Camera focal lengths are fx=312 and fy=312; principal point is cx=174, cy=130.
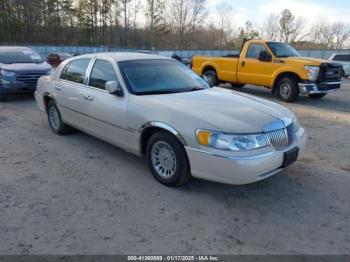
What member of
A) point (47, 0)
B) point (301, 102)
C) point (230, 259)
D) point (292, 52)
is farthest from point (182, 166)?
point (47, 0)

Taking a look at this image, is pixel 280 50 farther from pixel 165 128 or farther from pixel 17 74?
pixel 17 74

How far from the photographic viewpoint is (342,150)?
550cm

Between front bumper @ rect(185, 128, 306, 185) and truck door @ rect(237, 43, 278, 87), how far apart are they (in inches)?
286

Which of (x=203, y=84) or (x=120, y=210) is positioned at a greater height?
(x=203, y=84)

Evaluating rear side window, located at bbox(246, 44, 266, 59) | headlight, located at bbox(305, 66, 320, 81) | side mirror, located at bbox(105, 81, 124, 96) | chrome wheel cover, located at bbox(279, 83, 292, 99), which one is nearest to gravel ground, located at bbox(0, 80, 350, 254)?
side mirror, located at bbox(105, 81, 124, 96)

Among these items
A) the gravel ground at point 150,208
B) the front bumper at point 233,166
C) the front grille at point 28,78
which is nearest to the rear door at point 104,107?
the gravel ground at point 150,208

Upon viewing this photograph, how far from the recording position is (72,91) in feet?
16.9

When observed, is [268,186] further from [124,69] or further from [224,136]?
[124,69]

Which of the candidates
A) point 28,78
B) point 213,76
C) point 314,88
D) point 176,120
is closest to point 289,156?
point 176,120

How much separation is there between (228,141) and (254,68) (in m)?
7.93

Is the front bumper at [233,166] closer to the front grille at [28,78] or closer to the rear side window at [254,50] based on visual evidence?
the front grille at [28,78]

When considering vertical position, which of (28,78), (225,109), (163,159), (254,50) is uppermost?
(254,50)

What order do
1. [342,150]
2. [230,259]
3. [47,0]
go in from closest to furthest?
[230,259], [342,150], [47,0]

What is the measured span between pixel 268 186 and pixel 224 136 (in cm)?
120
